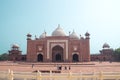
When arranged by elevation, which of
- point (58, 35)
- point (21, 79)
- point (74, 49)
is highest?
point (58, 35)

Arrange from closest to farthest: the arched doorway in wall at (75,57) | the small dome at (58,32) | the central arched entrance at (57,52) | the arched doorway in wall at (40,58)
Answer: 1. the arched doorway in wall at (75,57)
2. the arched doorway in wall at (40,58)
3. the central arched entrance at (57,52)
4. the small dome at (58,32)

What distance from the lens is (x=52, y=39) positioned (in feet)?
129

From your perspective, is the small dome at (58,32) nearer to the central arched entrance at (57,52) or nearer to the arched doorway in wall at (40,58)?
the central arched entrance at (57,52)

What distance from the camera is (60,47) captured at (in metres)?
40.7

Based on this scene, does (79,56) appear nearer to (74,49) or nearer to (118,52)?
(74,49)

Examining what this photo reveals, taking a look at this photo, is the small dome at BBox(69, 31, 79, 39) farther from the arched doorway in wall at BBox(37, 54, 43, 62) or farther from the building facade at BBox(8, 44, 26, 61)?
the building facade at BBox(8, 44, 26, 61)

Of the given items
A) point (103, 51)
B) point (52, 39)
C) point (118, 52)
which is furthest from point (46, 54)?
point (118, 52)

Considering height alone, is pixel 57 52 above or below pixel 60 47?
below

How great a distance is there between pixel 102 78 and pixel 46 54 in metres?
32.3

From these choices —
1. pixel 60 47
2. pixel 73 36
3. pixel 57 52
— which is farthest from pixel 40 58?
pixel 73 36

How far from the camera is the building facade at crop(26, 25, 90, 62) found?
3878 centimetres

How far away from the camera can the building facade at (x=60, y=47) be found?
3878 cm

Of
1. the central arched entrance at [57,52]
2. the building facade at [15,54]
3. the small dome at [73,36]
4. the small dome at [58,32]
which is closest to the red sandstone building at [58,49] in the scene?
the central arched entrance at [57,52]

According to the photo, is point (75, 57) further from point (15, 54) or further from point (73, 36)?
point (15, 54)
